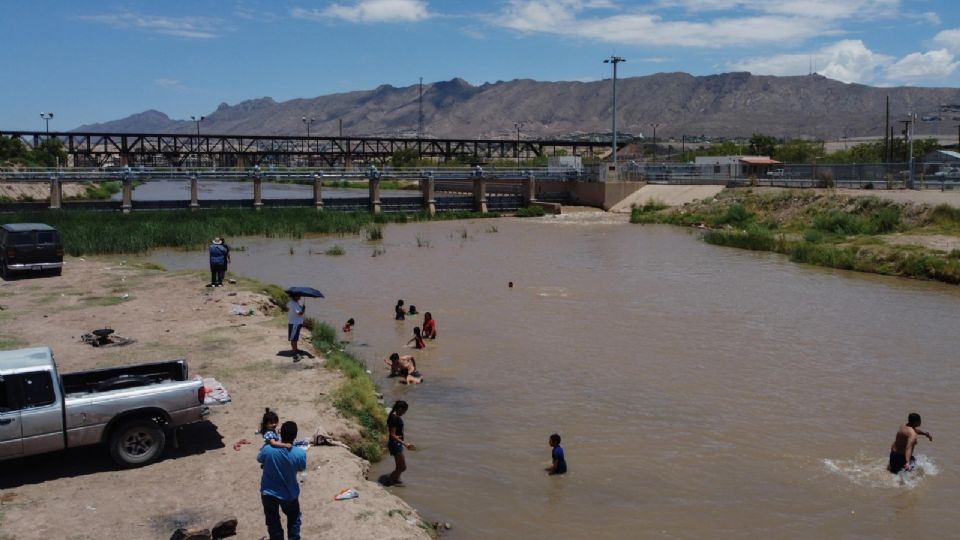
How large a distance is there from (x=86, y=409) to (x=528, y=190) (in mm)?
59345

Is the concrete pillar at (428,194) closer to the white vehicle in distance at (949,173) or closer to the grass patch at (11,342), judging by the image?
the white vehicle in distance at (949,173)

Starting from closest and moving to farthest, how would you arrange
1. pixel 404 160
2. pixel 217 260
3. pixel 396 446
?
pixel 396 446 → pixel 217 260 → pixel 404 160

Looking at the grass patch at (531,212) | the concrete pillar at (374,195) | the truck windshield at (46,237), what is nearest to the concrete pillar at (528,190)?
the grass patch at (531,212)

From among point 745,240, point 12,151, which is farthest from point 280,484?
point 12,151

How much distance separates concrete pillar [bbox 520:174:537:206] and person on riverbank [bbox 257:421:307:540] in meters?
59.9

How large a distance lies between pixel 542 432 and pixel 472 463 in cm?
189

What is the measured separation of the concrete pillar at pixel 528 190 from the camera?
67812 millimetres

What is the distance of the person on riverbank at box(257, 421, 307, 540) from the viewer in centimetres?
834

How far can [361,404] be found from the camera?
13984 millimetres

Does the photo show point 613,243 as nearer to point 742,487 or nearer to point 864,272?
point 864,272

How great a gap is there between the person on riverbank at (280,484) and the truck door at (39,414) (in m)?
3.31

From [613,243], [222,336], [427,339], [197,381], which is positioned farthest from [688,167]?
[197,381]

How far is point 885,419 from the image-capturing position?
49.4 ft

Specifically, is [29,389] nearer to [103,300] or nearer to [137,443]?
[137,443]
